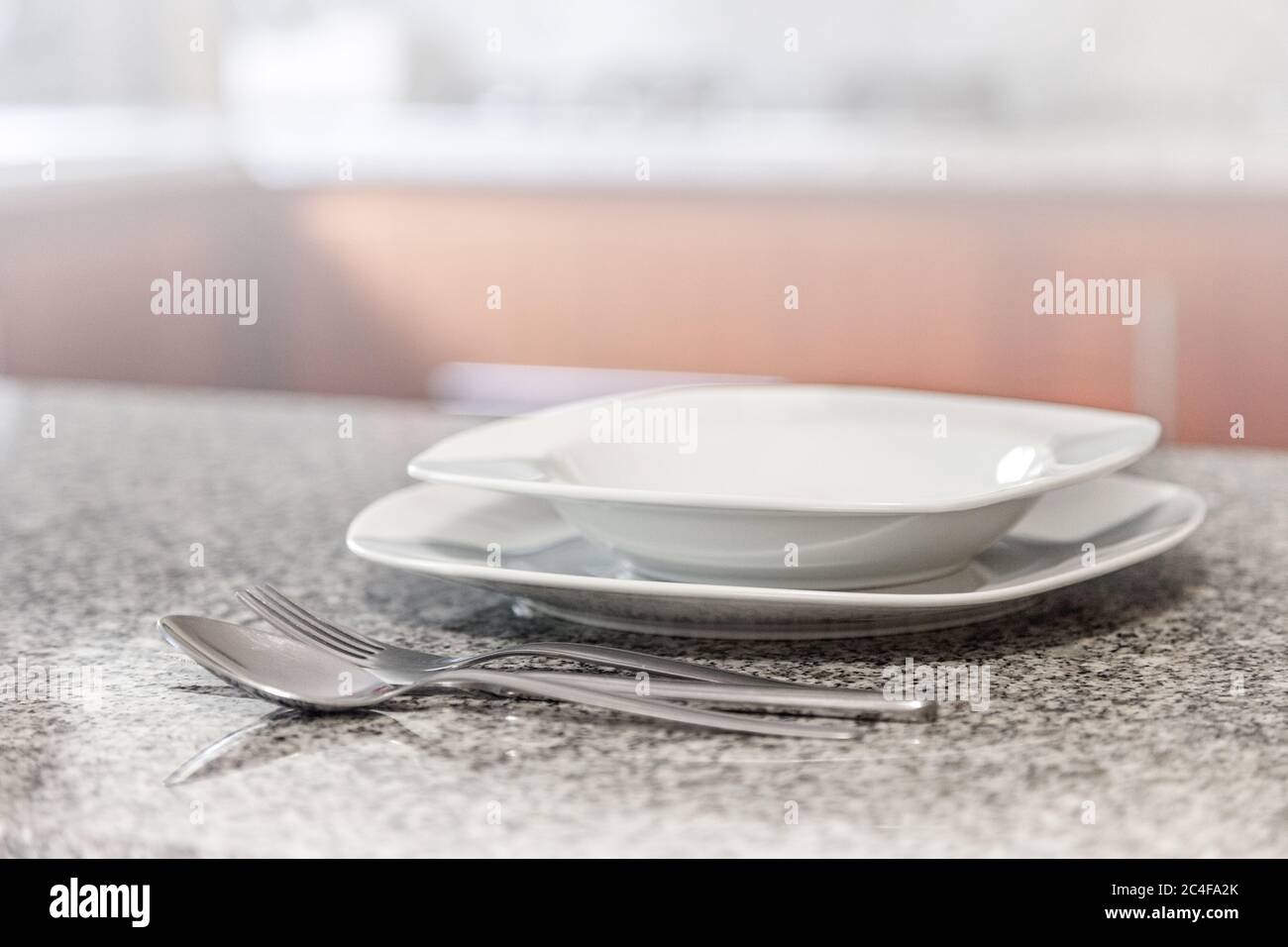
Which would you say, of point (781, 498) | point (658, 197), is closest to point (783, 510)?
point (781, 498)

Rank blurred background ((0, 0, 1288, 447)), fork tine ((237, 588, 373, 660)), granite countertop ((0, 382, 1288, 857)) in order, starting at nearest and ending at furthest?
granite countertop ((0, 382, 1288, 857)) < fork tine ((237, 588, 373, 660)) < blurred background ((0, 0, 1288, 447))

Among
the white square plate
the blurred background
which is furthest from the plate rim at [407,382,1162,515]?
the blurred background

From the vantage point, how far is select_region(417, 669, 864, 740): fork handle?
421mm

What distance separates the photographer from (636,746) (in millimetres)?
432

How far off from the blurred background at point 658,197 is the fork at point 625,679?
7.07 ft

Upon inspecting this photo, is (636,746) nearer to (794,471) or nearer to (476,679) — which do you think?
(476,679)

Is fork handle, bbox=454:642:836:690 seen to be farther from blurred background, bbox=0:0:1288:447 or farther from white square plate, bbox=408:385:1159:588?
blurred background, bbox=0:0:1288:447

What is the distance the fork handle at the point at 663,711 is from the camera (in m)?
0.42

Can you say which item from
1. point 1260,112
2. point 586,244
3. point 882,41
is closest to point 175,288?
point 586,244

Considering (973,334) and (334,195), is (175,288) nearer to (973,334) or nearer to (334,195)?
(334,195)

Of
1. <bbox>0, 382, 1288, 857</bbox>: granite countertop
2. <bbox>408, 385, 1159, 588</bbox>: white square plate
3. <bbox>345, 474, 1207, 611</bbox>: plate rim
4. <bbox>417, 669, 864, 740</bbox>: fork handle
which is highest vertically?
<bbox>408, 385, 1159, 588</bbox>: white square plate

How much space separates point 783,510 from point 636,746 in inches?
4.0

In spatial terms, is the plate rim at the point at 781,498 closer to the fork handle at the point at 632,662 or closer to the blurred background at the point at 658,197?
the fork handle at the point at 632,662

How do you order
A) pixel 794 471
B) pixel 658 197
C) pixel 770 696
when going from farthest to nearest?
pixel 658 197
pixel 794 471
pixel 770 696
